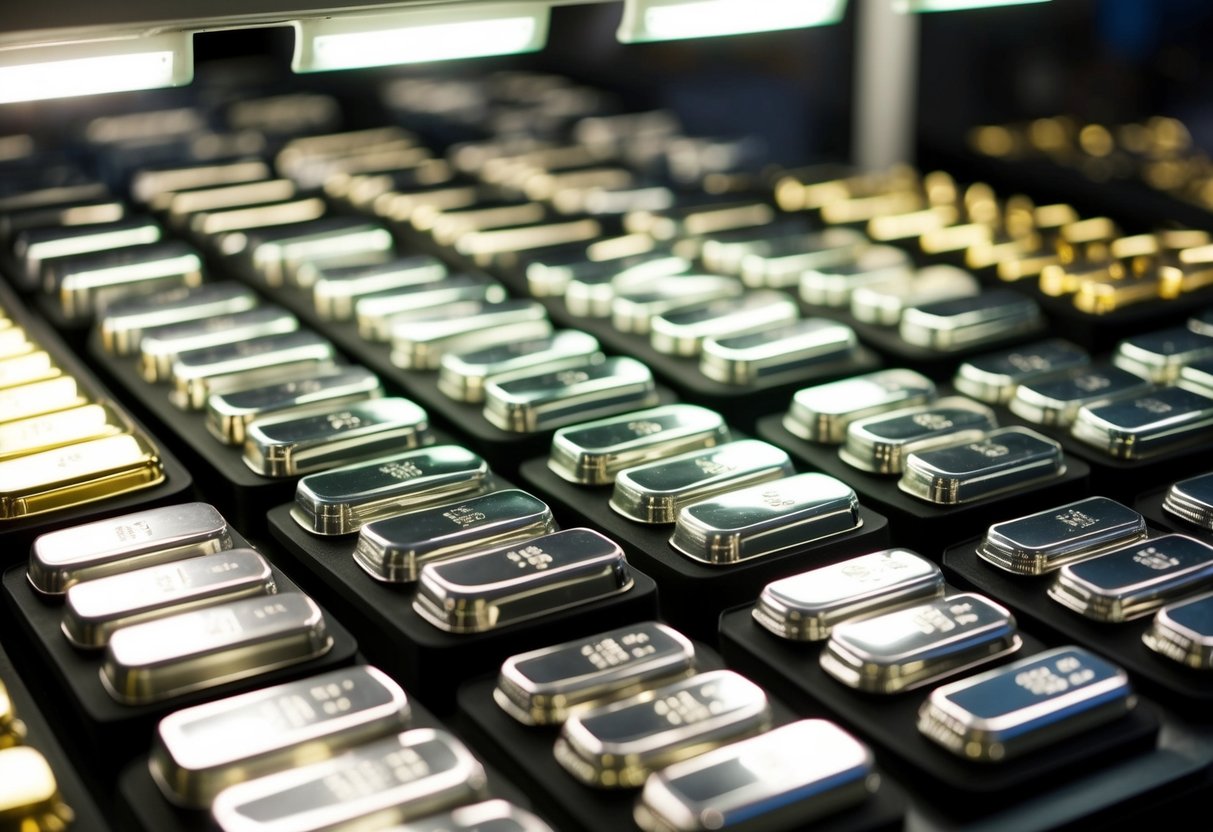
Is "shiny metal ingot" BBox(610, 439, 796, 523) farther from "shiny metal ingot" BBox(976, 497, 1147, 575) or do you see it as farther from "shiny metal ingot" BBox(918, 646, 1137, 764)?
"shiny metal ingot" BBox(918, 646, 1137, 764)

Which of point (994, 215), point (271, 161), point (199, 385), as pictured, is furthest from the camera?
point (271, 161)

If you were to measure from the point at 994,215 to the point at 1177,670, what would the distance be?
1127mm

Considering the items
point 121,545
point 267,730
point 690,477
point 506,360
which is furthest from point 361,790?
point 506,360

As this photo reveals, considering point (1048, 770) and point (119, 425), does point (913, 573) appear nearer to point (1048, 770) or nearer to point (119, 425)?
point (1048, 770)

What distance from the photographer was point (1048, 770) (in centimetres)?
89

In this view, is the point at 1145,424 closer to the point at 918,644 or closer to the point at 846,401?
the point at 846,401

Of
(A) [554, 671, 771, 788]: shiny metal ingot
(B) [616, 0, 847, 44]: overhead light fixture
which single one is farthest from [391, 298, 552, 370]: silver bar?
(A) [554, 671, 771, 788]: shiny metal ingot

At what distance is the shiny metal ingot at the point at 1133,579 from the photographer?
1.04 m

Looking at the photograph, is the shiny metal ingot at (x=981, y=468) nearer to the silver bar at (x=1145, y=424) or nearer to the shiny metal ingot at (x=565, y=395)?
the silver bar at (x=1145, y=424)

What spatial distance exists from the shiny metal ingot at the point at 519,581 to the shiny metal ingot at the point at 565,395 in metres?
0.28

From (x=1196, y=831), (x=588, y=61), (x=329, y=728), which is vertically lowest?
(x=1196, y=831)

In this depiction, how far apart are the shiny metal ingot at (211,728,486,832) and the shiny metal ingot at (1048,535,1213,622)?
0.49 metres

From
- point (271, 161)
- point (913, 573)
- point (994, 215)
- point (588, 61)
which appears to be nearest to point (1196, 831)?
point (913, 573)

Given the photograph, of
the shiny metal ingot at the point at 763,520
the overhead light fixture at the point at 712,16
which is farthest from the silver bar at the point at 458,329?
the shiny metal ingot at the point at 763,520
